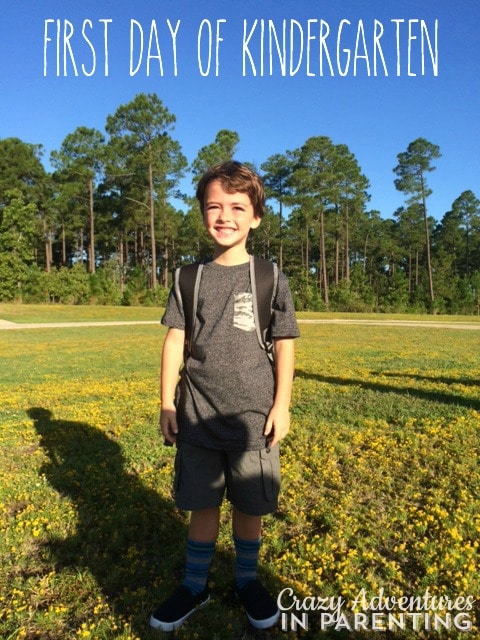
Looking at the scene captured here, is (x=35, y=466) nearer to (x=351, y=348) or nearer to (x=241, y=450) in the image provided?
(x=241, y=450)

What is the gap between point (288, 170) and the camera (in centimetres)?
4859

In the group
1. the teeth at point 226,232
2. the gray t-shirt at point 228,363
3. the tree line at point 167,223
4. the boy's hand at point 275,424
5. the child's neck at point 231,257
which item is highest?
the tree line at point 167,223

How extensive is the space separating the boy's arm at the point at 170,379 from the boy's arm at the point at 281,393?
17.7 inches

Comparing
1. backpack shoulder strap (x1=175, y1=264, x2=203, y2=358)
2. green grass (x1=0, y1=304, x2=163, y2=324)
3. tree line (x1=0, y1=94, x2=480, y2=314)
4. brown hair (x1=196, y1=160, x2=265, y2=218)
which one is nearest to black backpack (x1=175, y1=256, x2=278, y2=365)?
backpack shoulder strap (x1=175, y1=264, x2=203, y2=358)

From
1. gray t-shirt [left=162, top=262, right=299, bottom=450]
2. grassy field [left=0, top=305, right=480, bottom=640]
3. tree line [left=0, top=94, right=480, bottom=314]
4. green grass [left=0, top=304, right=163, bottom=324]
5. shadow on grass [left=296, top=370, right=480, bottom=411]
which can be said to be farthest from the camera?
tree line [left=0, top=94, right=480, bottom=314]

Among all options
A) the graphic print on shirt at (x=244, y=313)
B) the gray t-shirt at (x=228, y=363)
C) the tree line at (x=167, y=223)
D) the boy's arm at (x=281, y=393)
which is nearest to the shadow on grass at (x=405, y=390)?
the boy's arm at (x=281, y=393)

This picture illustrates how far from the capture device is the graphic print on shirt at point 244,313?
1939 mm

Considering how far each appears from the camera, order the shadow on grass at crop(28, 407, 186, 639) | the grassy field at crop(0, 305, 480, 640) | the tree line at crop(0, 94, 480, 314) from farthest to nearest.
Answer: the tree line at crop(0, 94, 480, 314) < the shadow on grass at crop(28, 407, 186, 639) < the grassy field at crop(0, 305, 480, 640)

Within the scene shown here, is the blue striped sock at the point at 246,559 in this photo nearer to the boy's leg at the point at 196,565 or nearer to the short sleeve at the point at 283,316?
the boy's leg at the point at 196,565

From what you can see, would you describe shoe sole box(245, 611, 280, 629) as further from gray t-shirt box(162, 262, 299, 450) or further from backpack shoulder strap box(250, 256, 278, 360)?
backpack shoulder strap box(250, 256, 278, 360)

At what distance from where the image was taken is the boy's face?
1.96m

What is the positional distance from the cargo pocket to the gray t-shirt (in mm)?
65

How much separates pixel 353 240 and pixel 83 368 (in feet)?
191

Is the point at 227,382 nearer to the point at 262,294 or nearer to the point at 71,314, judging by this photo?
the point at 262,294
